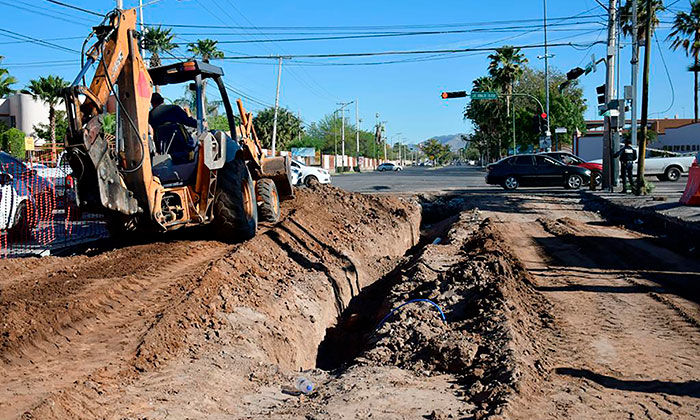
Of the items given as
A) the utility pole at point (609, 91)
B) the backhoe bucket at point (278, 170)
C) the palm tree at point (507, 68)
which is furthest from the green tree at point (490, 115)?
the backhoe bucket at point (278, 170)

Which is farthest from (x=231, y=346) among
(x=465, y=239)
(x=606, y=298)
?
(x=465, y=239)

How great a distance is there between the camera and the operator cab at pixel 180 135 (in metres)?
9.77

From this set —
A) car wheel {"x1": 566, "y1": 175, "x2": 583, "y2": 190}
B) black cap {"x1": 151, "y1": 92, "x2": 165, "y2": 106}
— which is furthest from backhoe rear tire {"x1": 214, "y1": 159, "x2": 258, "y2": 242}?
car wheel {"x1": 566, "y1": 175, "x2": 583, "y2": 190}

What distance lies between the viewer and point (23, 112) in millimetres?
49094

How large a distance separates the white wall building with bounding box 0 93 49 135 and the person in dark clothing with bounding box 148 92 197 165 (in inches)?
1722

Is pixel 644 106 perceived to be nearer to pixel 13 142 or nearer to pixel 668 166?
pixel 668 166

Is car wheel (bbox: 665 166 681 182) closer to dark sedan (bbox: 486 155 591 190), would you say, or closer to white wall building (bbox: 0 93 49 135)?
dark sedan (bbox: 486 155 591 190)

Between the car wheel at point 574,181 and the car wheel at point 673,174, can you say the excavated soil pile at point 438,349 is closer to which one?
the car wheel at point 574,181

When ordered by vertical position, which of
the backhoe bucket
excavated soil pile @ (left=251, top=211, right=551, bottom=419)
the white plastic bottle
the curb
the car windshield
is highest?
the car windshield

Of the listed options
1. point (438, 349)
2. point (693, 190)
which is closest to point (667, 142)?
point (693, 190)

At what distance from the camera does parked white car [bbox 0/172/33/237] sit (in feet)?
40.8

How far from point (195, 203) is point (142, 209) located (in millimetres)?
1205

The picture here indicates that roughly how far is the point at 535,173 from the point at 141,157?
74.1 ft

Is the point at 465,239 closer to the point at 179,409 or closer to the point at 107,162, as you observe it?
the point at 107,162
